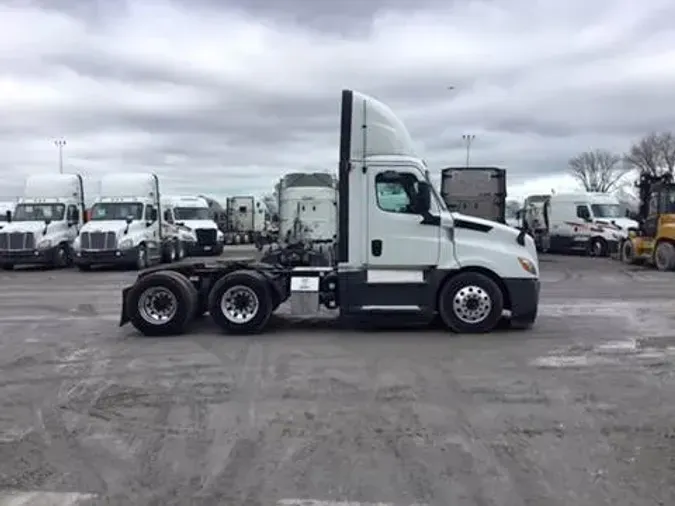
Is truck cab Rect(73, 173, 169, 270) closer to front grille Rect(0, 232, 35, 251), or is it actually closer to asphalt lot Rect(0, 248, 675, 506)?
front grille Rect(0, 232, 35, 251)

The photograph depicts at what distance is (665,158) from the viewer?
91750 millimetres

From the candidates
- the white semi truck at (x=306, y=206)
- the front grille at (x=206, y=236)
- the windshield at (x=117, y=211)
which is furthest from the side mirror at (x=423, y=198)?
the front grille at (x=206, y=236)

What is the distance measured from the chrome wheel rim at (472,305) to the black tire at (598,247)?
2728cm

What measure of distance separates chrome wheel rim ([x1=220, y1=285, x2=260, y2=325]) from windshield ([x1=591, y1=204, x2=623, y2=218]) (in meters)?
29.4

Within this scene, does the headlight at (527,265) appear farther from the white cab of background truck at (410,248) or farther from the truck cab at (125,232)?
the truck cab at (125,232)

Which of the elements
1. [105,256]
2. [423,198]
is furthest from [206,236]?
[423,198]

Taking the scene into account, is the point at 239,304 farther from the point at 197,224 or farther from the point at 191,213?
the point at 191,213

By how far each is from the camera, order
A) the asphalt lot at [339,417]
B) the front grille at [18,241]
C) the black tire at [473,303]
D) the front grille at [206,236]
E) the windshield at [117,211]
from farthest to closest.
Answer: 1. the front grille at [206,236]
2. the windshield at [117,211]
3. the front grille at [18,241]
4. the black tire at [473,303]
5. the asphalt lot at [339,417]

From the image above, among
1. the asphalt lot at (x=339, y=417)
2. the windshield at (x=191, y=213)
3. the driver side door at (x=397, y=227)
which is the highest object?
the windshield at (x=191, y=213)

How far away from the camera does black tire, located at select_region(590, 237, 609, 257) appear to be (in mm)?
38125

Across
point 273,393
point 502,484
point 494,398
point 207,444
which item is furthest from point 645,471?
point 273,393

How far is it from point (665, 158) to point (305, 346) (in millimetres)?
88411

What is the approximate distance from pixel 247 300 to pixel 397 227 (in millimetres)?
2470

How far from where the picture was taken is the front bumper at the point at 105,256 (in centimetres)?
2867
